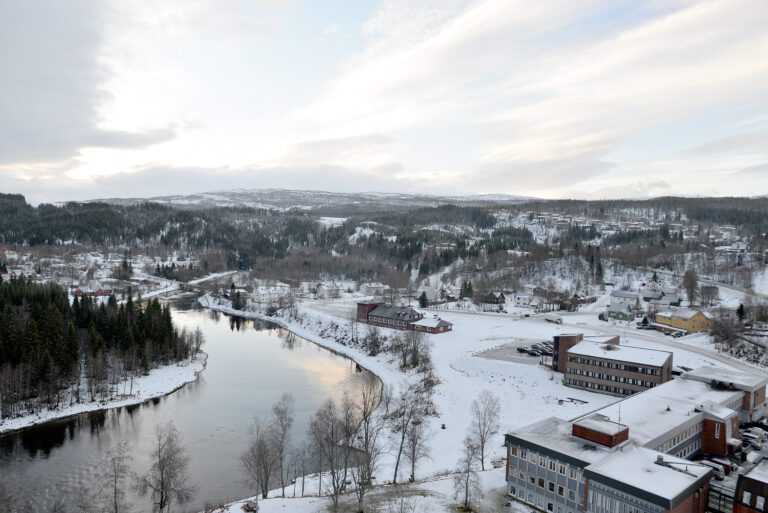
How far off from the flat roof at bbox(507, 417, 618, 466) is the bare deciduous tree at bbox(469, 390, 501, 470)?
335cm

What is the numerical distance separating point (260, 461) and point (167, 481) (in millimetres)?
3793

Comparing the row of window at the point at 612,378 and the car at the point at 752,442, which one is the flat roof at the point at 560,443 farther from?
the row of window at the point at 612,378

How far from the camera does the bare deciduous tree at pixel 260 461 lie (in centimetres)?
1980

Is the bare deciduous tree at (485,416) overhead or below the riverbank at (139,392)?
overhead

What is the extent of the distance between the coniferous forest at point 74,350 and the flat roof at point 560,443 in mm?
26560

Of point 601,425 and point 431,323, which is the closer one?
point 601,425

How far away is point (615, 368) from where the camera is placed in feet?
109

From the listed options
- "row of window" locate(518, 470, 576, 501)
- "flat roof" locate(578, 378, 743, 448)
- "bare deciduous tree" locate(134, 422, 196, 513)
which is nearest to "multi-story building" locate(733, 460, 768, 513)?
"flat roof" locate(578, 378, 743, 448)

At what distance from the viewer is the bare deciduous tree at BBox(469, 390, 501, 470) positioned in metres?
25.6

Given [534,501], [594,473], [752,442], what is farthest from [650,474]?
[752,442]

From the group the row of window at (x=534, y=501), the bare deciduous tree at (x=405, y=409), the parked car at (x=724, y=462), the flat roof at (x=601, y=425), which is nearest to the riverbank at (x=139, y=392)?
the bare deciduous tree at (x=405, y=409)

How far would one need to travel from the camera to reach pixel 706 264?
268ft

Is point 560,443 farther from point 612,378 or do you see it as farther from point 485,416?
point 612,378

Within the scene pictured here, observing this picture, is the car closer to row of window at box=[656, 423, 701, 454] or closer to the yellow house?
row of window at box=[656, 423, 701, 454]
